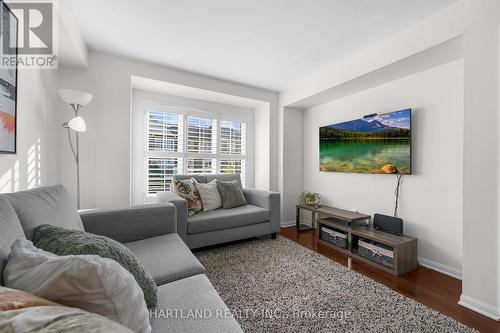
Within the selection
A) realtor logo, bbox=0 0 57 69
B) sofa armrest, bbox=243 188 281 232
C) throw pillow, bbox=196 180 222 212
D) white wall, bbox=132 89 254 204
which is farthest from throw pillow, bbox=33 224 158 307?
white wall, bbox=132 89 254 204

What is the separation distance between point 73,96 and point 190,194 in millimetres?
1474

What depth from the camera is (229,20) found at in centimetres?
192

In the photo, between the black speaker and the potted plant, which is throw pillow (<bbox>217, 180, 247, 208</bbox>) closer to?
the potted plant

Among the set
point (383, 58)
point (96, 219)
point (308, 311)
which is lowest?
point (308, 311)

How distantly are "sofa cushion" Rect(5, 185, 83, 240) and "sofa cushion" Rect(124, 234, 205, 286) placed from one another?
0.46m

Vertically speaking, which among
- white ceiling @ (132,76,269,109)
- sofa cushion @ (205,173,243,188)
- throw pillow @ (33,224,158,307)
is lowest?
throw pillow @ (33,224,158,307)

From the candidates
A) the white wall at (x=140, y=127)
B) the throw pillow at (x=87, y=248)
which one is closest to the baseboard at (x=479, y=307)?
the throw pillow at (x=87, y=248)

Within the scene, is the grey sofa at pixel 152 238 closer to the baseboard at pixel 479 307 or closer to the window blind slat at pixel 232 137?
the baseboard at pixel 479 307

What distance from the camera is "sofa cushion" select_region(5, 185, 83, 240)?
35.9 inches

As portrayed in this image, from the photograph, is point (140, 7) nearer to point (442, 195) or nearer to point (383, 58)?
point (383, 58)

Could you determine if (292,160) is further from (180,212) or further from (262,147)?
(180,212)

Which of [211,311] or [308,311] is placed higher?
[211,311]

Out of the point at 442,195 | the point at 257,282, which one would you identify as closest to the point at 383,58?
the point at 442,195

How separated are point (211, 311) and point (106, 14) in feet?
8.08
